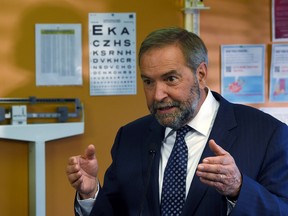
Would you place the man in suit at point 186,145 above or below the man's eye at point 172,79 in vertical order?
below

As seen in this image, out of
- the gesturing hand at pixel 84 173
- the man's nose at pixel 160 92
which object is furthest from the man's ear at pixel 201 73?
the gesturing hand at pixel 84 173

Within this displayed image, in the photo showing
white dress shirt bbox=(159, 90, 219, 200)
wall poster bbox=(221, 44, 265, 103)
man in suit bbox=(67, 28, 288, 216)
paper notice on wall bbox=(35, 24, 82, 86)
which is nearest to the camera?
man in suit bbox=(67, 28, 288, 216)

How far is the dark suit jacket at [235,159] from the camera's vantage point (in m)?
1.37

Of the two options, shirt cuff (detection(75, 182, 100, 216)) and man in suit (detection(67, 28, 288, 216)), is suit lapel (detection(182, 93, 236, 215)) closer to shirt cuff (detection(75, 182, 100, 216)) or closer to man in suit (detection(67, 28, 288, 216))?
man in suit (detection(67, 28, 288, 216))

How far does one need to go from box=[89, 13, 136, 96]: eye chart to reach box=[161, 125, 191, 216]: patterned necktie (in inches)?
44.8

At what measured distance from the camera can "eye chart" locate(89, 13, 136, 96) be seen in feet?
8.74

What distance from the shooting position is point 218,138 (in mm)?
1554

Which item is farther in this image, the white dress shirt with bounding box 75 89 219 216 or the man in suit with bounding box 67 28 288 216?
the white dress shirt with bounding box 75 89 219 216

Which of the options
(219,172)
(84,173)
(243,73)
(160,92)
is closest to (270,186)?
(219,172)

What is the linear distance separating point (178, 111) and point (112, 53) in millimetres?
1224

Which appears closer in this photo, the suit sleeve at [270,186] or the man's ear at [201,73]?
the suit sleeve at [270,186]

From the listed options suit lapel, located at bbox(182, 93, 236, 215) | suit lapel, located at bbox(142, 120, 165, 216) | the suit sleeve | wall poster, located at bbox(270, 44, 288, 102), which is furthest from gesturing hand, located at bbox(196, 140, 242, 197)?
wall poster, located at bbox(270, 44, 288, 102)

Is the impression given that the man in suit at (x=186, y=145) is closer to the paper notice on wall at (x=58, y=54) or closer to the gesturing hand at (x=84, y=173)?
the gesturing hand at (x=84, y=173)

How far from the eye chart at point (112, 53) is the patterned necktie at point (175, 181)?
1138mm
